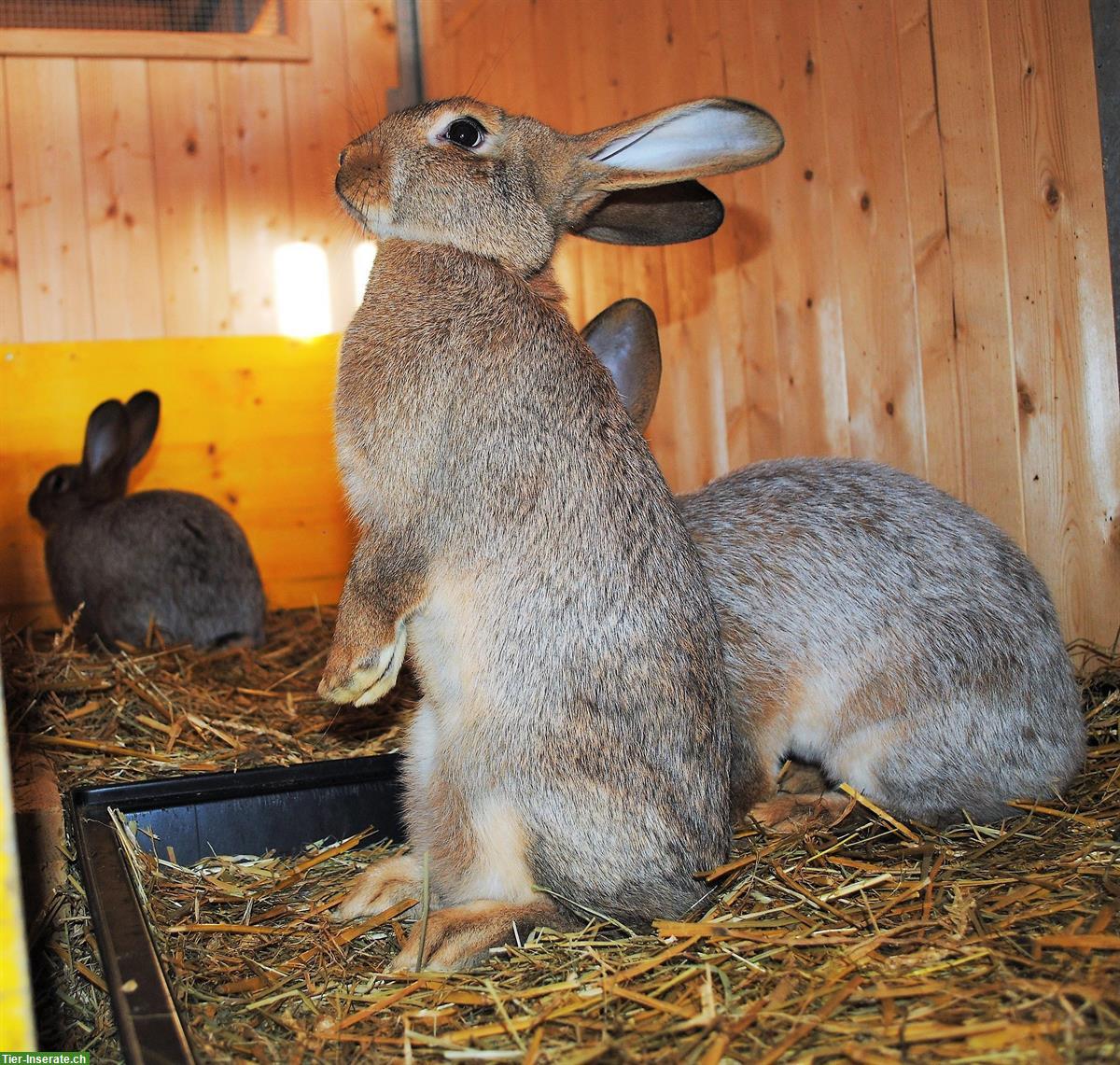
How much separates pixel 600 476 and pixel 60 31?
5247 millimetres

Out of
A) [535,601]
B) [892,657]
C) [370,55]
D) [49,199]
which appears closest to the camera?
[535,601]

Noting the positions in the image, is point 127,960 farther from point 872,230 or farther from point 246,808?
point 872,230

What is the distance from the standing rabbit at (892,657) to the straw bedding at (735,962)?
0.35 ft

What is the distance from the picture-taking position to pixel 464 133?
239 cm

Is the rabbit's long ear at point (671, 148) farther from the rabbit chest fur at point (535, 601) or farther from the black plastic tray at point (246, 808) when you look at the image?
the black plastic tray at point (246, 808)

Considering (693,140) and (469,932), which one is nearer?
(469,932)

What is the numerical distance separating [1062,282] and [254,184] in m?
4.52

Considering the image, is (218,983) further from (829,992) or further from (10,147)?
(10,147)

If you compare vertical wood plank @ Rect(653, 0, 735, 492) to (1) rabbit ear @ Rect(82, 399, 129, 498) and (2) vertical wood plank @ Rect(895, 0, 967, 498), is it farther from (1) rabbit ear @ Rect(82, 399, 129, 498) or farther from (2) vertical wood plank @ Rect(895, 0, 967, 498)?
(1) rabbit ear @ Rect(82, 399, 129, 498)

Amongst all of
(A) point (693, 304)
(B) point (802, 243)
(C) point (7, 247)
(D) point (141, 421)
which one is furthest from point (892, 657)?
(C) point (7, 247)

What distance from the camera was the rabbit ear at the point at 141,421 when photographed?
17.8 feet

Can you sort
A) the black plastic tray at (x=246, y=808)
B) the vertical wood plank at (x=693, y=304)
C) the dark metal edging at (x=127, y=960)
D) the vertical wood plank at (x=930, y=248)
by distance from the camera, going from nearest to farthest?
the dark metal edging at (x=127, y=960), the black plastic tray at (x=246, y=808), the vertical wood plank at (x=930, y=248), the vertical wood plank at (x=693, y=304)

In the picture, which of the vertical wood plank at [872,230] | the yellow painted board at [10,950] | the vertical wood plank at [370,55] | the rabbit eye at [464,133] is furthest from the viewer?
the vertical wood plank at [370,55]

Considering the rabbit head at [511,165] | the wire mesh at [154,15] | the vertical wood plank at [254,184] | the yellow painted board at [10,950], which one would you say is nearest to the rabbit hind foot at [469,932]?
the yellow painted board at [10,950]
